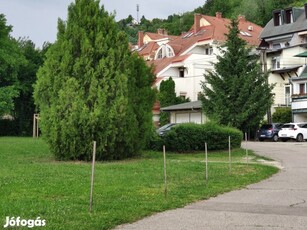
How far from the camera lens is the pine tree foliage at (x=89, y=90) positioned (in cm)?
2052

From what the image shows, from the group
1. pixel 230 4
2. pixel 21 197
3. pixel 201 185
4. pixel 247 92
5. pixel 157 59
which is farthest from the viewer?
pixel 230 4

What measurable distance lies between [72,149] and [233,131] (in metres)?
12.0

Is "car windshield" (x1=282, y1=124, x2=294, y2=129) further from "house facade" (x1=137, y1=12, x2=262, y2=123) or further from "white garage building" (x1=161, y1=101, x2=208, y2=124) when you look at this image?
"house facade" (x1=137, y1=12, x2=262, y2=123)

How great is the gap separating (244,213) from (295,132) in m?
37.1

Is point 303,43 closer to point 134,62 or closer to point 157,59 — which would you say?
point 157,59

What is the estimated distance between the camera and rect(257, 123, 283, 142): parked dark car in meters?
47.1

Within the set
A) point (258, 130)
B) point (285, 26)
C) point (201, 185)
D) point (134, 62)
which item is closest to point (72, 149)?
point (134, 62)

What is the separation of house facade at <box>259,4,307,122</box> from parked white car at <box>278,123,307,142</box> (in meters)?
5.84

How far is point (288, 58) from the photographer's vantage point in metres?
59.3

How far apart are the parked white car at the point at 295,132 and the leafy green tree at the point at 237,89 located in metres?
2.93

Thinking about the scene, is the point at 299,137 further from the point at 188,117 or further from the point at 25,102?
the point at 25,102

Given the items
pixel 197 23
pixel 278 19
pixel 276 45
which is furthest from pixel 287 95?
pixel 197 23

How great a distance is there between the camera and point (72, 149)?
814 inches

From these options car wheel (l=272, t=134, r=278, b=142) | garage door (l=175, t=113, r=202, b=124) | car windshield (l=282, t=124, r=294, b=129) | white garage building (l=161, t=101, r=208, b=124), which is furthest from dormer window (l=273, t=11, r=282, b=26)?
car wheel (l=272, t=134, r=278, b=142)
